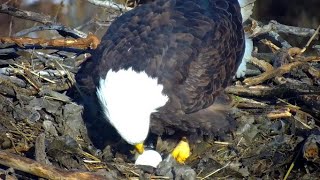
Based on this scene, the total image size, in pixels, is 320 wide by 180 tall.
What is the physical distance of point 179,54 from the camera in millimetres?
6645

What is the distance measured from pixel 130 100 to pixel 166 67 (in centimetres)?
52

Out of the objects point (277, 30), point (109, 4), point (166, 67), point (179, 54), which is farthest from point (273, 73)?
point (109, 4)

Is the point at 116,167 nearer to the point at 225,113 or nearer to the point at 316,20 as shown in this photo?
the point at 225,113

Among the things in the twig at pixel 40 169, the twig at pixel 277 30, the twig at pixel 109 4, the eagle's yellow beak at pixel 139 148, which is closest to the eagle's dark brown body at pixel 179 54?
the eagle's yellow beak at pixel 139 148

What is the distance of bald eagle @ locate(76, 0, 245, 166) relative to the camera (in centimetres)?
621

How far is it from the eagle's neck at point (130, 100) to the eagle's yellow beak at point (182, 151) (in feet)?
2.28

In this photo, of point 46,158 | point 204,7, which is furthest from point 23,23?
point 46,158

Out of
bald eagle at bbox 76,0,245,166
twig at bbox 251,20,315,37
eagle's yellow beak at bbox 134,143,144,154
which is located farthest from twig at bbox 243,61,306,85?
eagle's yellow beak at bbox 134,143,144,154

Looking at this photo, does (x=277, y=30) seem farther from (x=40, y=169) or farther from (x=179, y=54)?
(x=40, y=169)

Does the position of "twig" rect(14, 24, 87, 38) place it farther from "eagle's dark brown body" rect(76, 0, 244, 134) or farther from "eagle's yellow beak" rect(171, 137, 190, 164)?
"eagle's yellow beak" rect(171, 137, 190, 164)

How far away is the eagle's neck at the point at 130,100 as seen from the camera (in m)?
6.11

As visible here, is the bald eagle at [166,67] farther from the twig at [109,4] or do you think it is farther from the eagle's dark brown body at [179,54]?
the twig at [109,4]

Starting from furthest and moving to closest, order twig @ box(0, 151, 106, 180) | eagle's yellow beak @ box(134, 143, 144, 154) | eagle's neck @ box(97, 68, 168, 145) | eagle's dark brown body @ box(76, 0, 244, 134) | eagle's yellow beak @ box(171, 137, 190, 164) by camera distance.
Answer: eagle's yellow beak @ box(171, 137, 190, 164), eagle's dark brown body @ box(76, 0, 244, 134), eagle's yellow beak @ box(134, 143, 144, 154), eagle's neck @ box(97, 68, 168, 145), twig @ box(0, 151, 106, 180)

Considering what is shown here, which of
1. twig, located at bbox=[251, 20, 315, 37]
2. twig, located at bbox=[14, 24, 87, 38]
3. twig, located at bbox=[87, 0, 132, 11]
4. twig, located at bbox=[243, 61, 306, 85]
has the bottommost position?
twig, located at bbox=[243, 61, 306, 85]
